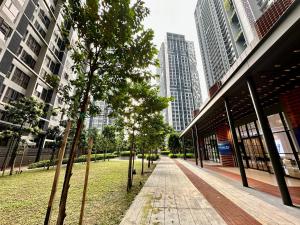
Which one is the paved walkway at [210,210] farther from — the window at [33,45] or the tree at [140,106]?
the window at [33,45]

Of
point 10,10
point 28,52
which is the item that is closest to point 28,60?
point 28,52

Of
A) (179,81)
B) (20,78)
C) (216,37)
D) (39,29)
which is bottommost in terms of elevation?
(20,78)

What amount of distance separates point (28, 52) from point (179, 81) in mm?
117396

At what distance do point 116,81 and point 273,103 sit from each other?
1255 centimetres

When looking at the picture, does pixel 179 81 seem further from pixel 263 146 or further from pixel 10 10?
pixel 263 146

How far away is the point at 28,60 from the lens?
26.9 m

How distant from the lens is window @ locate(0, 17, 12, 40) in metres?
19.3

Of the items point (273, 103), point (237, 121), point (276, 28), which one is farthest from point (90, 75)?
point (237, 121)

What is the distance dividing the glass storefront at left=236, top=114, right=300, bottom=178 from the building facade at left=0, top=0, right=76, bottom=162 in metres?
19.3

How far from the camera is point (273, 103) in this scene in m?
11.0

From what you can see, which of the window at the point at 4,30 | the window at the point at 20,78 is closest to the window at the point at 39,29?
the window at the point at 4,30

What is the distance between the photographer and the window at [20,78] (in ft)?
80.3

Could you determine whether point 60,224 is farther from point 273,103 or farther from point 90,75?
point 273,103

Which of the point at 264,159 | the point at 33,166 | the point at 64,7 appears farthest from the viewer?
the point at 33,166
